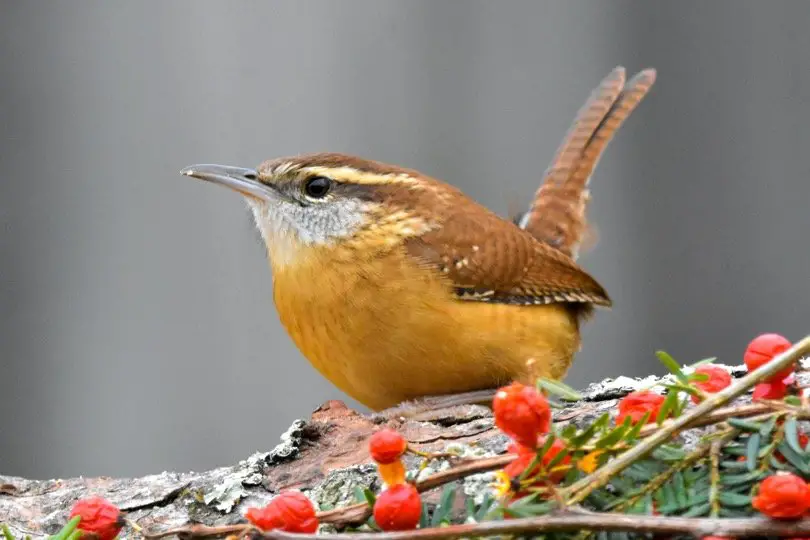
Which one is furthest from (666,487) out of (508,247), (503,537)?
(508,247)

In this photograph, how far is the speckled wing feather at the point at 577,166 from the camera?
4078 millimetres

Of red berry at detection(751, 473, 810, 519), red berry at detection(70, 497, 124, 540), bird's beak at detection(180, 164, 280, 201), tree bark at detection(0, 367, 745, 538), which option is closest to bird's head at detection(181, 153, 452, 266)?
bird's beak at detection(180, 164, 280, 201)

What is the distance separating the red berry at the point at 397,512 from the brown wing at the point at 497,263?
5.49 feet

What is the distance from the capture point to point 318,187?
3.29 m

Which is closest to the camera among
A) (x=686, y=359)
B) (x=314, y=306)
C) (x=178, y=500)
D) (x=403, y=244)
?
(x=178, y=500)

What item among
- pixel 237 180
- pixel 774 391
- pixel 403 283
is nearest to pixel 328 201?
pixel 237 180

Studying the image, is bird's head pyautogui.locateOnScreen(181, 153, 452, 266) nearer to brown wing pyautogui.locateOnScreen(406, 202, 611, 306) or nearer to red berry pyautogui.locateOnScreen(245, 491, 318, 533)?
brown wing pyautogui.locateOnScreen(406, 202, 611, 306)

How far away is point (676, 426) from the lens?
1.26 metres

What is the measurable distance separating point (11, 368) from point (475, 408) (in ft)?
11.3

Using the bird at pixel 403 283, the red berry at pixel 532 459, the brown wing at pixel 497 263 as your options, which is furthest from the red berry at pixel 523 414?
the brown wing at pixel 497 263

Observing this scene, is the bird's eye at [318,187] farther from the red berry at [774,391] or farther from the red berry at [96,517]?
the red berry at [774,391]

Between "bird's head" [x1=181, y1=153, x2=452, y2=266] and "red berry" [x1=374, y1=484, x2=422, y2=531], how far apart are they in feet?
5.87

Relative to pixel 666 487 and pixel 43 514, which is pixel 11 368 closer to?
pixel 43 514

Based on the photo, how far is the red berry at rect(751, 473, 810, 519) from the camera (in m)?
1.19
